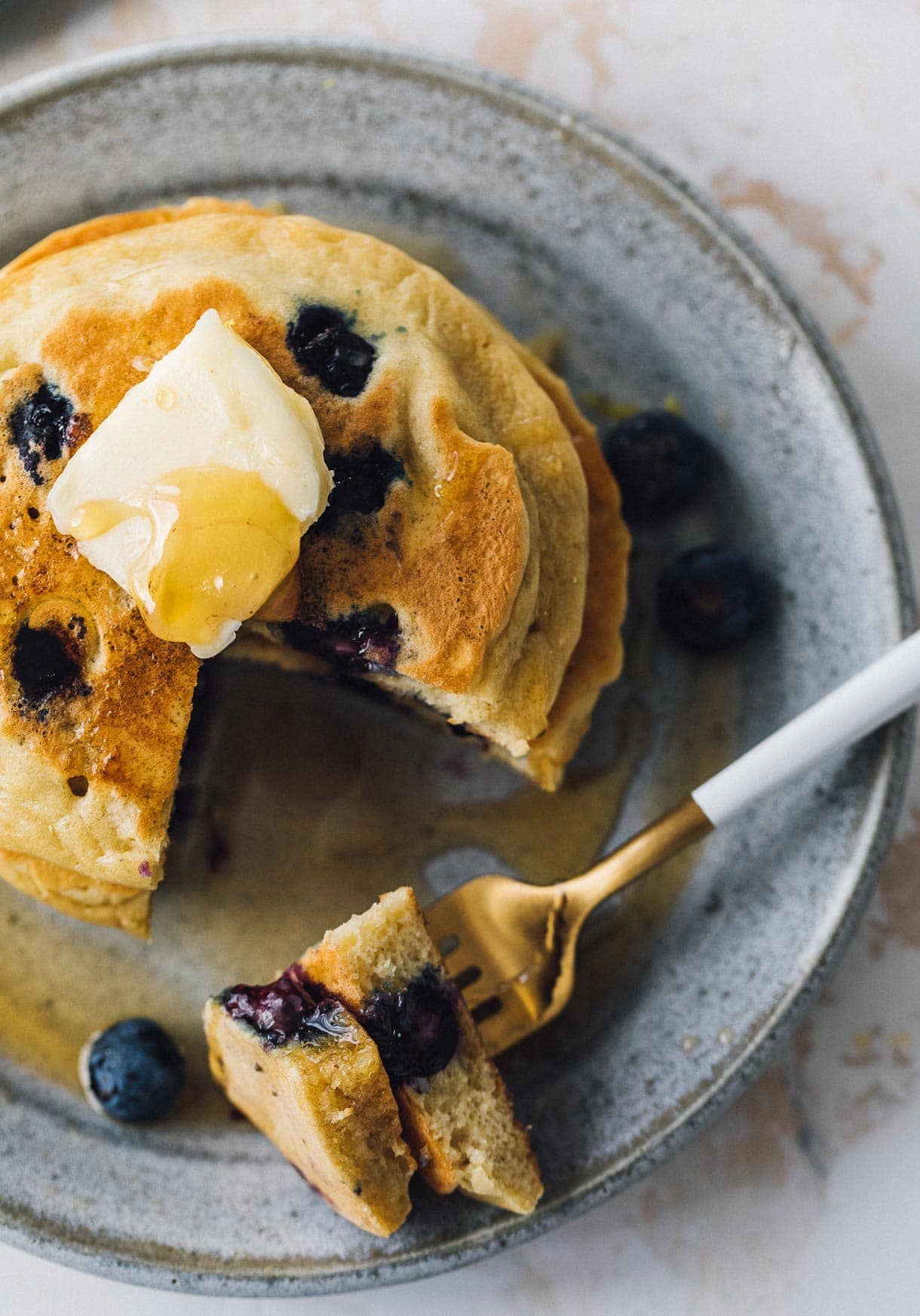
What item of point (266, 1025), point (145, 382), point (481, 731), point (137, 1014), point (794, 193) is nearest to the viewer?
point (145, 382)

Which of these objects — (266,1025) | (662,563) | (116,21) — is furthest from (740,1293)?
(116,21)

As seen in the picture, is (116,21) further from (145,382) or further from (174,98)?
(145,382)

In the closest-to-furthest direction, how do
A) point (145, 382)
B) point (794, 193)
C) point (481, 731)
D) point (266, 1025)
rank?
point (145, 382)
point (266, 1025)
point (481, 731)
point (794, 193)

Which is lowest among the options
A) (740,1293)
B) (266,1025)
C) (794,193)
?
(740,1293)

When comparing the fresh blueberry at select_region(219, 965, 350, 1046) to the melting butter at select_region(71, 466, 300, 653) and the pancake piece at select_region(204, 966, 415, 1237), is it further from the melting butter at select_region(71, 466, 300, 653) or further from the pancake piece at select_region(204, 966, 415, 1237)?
the melting butter at select_region(71, 466, 300, 653)

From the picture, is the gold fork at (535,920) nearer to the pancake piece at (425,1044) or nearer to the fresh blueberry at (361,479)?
the pancake piece at (425,1044)

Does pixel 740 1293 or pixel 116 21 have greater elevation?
pixel 116 21

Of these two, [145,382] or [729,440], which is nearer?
[145,382]
